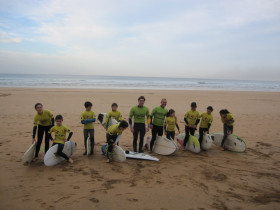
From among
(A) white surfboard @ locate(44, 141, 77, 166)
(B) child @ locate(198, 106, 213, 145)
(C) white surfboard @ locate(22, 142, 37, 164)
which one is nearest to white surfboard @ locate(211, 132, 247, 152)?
(B) child @ locate(198, 106, 213, 145)

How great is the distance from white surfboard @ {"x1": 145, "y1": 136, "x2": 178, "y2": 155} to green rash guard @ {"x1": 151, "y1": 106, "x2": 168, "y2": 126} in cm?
48

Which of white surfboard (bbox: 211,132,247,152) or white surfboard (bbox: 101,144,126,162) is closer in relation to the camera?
white surfboard (bbox: 101,144,126,162)

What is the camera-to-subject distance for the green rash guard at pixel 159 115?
5.98m

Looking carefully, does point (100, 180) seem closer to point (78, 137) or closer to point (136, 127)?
point (136, 127)

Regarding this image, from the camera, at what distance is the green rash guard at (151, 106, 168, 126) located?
235 inches

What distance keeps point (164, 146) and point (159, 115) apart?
96 centimetres

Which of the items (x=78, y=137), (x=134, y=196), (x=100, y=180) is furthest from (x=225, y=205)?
(x=78, y=137)

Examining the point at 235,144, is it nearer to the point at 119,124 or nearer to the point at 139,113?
the point at 139,113

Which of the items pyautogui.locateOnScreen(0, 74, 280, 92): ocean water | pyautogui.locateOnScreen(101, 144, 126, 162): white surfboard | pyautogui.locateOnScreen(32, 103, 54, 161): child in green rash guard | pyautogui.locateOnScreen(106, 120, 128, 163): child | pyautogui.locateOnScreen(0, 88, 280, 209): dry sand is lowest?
pyautogui.locateOnScreen(0, 88, 280, 209): dry sand

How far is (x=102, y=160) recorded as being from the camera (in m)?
5.38

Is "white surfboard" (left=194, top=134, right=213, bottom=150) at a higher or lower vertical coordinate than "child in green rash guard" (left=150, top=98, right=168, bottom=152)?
lower

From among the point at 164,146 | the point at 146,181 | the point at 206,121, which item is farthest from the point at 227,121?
the point at 146,181

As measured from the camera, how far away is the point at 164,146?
19.6 ft

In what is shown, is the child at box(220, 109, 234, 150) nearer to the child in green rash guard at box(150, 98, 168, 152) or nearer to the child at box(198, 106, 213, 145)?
the child at box(198, 106, 213, 145)
